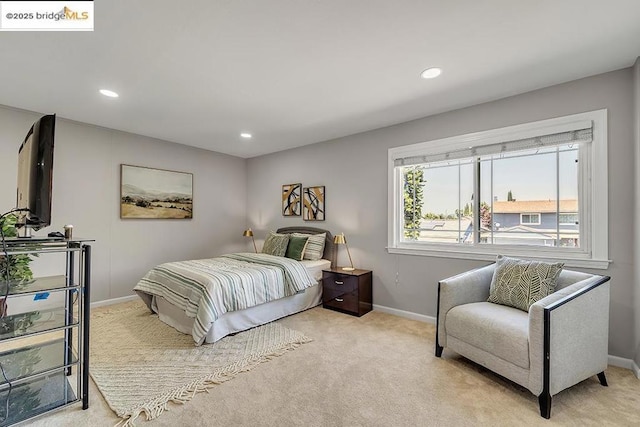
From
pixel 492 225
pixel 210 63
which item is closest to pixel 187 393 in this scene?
pixel 210 63

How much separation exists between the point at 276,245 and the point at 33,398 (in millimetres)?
2942

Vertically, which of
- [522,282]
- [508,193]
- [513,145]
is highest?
[513,145]

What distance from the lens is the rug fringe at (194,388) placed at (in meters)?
1.81

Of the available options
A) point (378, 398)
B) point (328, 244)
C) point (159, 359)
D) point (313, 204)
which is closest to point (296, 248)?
point (328, 244)

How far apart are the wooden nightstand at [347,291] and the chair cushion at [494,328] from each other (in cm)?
134

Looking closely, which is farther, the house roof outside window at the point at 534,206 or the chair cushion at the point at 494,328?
the house roof outside window at the point at 534,206

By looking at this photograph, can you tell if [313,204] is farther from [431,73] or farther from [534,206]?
[534,206]

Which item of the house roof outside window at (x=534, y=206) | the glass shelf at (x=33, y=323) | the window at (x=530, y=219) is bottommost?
the glass shelf at (x=33, y=323)

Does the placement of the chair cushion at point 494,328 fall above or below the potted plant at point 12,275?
below

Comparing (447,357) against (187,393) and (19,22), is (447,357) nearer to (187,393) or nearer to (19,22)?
(187,393)

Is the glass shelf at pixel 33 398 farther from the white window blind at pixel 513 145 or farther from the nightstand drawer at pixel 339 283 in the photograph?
the white window blind at pixel 513 145

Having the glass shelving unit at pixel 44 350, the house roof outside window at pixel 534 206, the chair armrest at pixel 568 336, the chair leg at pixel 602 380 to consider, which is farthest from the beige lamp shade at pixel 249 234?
the chair leg at pixel 602 380

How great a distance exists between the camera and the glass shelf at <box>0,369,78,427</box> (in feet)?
5.72

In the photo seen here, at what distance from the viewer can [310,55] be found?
7.34 ft
